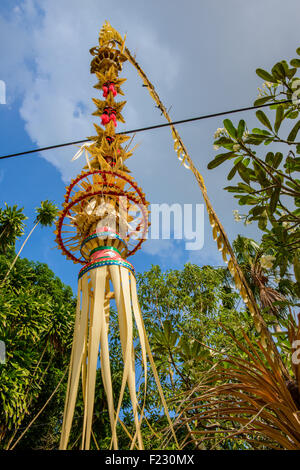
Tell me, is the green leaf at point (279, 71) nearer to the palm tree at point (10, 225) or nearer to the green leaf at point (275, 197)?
the green leaf at point (275, 197)

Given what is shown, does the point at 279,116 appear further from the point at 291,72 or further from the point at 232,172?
the point at 232,172

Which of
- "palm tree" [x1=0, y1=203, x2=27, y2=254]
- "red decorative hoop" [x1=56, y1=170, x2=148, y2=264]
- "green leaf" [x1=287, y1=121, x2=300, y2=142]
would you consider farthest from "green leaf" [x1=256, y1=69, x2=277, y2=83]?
"palm tree" [x1=0, y1=203, x2=27, y2=254]

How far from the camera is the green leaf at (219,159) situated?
203 centimetres

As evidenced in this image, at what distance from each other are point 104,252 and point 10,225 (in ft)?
28.9

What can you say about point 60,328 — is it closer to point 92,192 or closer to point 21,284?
point 21,284

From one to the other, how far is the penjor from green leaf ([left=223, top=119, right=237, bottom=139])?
0.66 meters

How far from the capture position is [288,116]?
6.83 feet

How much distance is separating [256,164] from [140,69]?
91cm

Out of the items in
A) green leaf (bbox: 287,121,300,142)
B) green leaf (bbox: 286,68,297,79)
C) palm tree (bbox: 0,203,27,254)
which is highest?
palm tree (bbox: 0,203,27,254)

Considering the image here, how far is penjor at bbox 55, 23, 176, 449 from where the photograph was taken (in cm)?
130

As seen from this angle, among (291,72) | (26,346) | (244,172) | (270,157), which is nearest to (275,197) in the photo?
(244,172)

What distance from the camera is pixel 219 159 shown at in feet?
6.70

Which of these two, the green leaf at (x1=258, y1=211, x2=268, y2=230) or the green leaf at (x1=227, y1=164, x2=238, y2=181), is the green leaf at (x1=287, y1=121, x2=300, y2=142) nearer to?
the green leaf at (x1=227, y1=164, x2=238, y2=181)

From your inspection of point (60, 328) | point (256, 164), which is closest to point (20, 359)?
point (60, 328)
